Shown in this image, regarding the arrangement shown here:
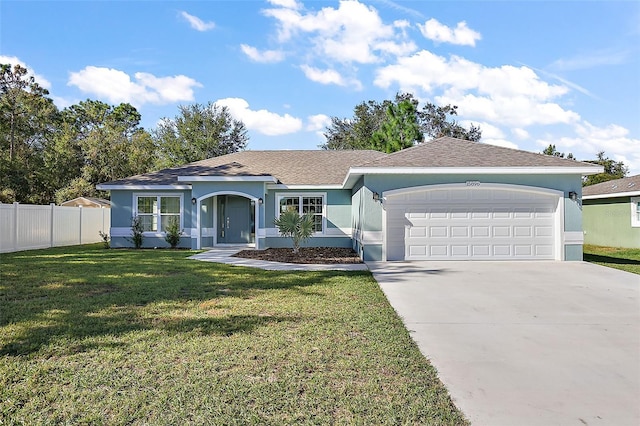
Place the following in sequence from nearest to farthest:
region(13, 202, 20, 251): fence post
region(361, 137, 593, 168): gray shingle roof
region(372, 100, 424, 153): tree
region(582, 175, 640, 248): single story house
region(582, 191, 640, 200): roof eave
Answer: region(361, 137, 593, 168): gray shingle roof, region(13, 202, 20, 251): fence post, region(582, 191, 640, 200): roof eave, region(582, 175, 640, 248): single story house, region(372, 100, 424, 153): tree

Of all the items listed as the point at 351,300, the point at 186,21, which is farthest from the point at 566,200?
the point at 186,21

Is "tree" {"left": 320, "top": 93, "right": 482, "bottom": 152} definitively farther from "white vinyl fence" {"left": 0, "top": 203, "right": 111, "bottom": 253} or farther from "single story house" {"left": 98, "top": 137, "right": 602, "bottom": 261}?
"white vinyl fence" {"left": 0, "top": 203, "right": 111, "bottom": 253}

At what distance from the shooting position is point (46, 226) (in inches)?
589

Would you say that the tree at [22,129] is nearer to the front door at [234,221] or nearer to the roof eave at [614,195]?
the front door at [234,221]

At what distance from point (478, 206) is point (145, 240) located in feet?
41.3

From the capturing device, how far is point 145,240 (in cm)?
1548

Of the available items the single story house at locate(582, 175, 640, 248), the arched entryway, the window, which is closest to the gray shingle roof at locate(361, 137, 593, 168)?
the arched entryway

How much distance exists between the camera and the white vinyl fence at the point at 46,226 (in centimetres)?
1303

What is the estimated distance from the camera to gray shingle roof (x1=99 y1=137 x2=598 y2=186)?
1152 cm

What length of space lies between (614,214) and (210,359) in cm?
2020

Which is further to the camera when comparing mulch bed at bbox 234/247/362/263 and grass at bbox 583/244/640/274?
mulch bed at bbox 234/247/362/263

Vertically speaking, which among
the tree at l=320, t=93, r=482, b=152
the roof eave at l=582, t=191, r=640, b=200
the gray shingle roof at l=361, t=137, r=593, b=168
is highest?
the tree at l=320, t=93, r=482, b=152

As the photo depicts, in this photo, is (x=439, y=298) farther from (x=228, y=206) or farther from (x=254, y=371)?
(x=228, y=206)

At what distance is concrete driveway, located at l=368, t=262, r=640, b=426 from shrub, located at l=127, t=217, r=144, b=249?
35.3ft
